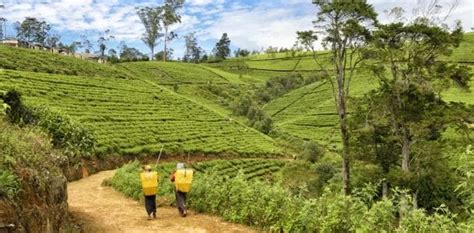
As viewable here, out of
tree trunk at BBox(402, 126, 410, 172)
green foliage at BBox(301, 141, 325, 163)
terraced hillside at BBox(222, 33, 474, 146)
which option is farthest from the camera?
terraced hillside at BBox(222, 33, 474, 146)

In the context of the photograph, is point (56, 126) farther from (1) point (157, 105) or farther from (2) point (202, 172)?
(1) point (157, 105)

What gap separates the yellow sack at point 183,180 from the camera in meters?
13.6

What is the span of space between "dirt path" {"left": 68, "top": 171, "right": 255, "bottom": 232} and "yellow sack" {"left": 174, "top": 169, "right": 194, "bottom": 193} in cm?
85

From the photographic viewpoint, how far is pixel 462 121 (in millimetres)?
31516

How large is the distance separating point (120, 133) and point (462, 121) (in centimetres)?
2559

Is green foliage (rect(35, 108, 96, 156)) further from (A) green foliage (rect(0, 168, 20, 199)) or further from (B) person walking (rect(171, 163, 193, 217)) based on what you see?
(A) green foliage (rect(0, 168, 20, 199))

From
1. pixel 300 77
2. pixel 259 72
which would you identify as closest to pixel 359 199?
pixel 300 77

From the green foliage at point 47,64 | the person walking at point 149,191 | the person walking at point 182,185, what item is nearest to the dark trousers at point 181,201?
the person walking at point 182,185

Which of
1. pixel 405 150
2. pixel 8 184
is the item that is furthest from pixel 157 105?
pixel 8 184

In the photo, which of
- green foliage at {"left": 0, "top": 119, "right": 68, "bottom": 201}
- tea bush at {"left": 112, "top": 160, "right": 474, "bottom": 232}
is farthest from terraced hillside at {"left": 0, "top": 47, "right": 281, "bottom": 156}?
green foliage at {"left": 0, "top": 119, "right": 68, "bottom": 201}

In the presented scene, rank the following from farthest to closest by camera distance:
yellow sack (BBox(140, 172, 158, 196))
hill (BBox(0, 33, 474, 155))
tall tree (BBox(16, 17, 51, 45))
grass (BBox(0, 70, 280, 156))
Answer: tall tree (BBox(16, 17, 51, 45)), hill (BBox(0, 33, 474, 155)), grass (BBox(0, 70, 280, 156)), yellow sack (BBox(140, 172, 158, 196))

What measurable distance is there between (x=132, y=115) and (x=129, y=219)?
33.3 meters

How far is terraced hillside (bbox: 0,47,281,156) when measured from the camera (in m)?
38.2

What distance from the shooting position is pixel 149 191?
1343 centimetres
